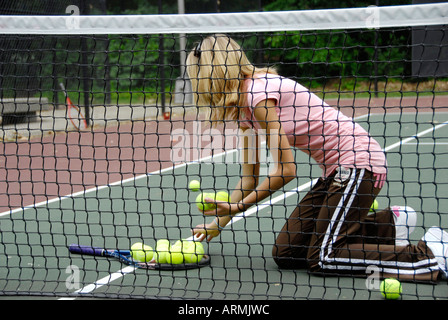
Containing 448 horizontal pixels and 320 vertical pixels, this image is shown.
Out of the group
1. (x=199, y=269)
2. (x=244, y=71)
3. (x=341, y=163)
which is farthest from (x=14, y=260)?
(x=341, y=163)

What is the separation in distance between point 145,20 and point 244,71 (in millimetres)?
660

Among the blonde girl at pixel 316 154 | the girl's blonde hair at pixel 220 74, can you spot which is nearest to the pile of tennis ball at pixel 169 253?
the blonde girl at pixel 316 154

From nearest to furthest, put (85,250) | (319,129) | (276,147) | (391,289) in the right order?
(391,289), (276,147), (319,129), (85,250)

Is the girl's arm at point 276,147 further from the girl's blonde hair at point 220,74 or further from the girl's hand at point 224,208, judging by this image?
the girl's blonde hair at point 220,74

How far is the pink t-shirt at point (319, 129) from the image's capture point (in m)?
3.27

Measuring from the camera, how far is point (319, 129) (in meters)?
3.33

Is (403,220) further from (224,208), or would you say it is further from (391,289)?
(224,208)

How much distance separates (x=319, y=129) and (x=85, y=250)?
1.77m

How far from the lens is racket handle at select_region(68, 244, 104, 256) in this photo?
3.72 metres

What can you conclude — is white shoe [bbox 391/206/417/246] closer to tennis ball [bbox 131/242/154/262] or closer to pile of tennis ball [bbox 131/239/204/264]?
pile of tennis ball [bbox 131/239/204/264]

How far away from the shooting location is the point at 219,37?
329 cm

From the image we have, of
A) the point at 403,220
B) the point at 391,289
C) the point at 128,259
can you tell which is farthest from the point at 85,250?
the point at 403,220

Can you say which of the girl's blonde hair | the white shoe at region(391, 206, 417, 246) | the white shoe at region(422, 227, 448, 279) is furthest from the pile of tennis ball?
the white shoe at region(422, 227, 448, 279)

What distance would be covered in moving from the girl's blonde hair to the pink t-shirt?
0.07 meters
